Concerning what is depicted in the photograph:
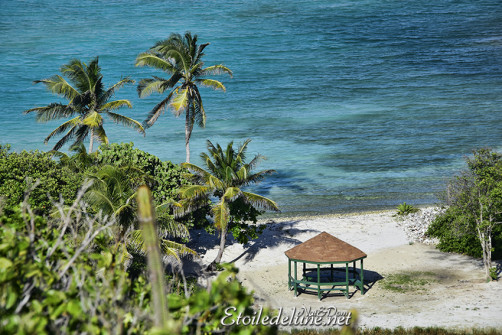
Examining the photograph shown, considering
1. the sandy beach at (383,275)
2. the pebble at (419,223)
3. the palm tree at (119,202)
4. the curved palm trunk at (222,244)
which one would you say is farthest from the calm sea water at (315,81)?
the palm tree at (119,202)

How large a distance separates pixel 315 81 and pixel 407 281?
232 ft

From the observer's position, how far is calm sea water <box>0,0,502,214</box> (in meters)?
56.2

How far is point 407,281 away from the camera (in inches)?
1021

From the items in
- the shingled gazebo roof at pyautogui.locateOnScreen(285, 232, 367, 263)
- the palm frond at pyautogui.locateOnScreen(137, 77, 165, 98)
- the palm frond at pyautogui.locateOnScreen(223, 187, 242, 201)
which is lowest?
the shingled gazebo roof at pyautogui.locateOnScreen(285, 232, 367, 263)

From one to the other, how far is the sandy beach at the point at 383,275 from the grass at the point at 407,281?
12 centimetres

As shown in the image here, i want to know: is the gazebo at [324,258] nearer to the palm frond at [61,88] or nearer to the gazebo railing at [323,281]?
the gazebo railing at [323,281]

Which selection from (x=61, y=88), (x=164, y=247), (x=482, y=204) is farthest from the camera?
(x=61, y=88)

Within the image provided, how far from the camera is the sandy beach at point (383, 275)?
21734mm

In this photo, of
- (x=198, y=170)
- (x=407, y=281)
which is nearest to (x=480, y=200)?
(x=407, y=281)

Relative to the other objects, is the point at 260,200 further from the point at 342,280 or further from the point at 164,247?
the point at 164,247

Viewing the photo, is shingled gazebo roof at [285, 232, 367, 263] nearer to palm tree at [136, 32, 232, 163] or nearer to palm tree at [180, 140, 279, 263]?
palm tree at [180, 140, 279, 263]

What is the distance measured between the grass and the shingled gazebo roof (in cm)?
223

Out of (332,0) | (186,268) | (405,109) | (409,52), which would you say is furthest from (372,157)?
(332,0)

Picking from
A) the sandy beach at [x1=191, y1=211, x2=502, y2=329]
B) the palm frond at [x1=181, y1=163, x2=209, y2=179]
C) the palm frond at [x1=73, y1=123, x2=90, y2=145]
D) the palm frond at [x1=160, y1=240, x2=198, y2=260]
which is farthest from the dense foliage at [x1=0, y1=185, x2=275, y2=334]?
the palm frond at [x1=73, y1=123, x2=90, y2=145]
